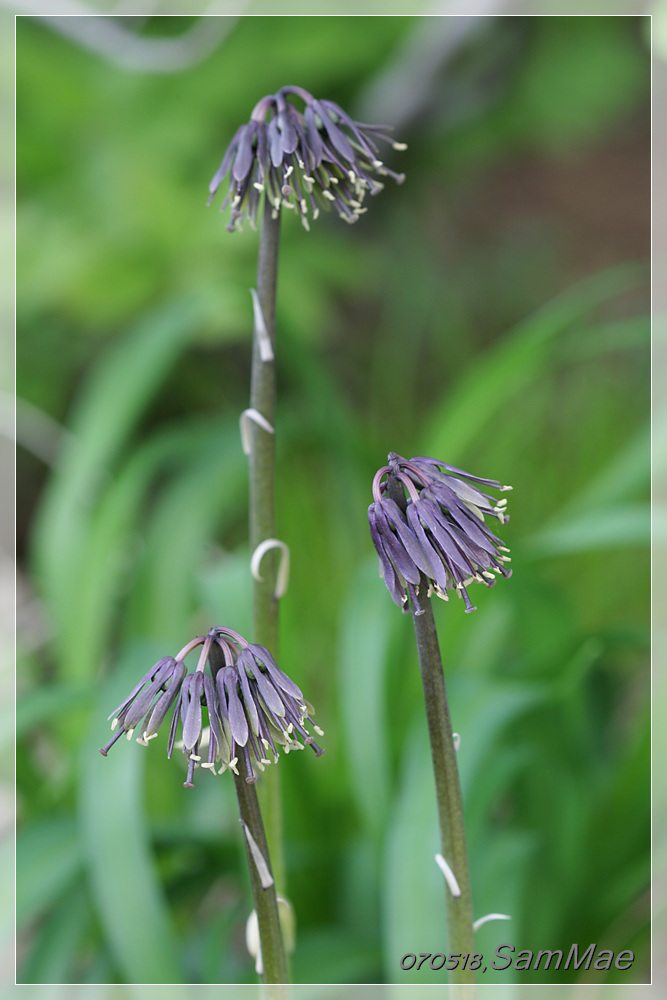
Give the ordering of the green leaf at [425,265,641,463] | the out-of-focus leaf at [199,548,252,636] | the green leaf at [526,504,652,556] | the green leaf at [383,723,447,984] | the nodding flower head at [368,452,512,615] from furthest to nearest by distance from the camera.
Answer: the green leaf at [425,265,641,463], the out-of-focus leaf at [199,548,252,636], the green leaf at [526,504,652,556], the green leaf at [383,723,447,984], the nodding flower head at [368,452,512,615]

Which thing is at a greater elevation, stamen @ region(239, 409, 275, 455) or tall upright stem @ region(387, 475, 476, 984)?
stamen @ region(239, 409, 275, 455)

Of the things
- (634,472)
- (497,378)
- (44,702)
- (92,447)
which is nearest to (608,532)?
(634,472)

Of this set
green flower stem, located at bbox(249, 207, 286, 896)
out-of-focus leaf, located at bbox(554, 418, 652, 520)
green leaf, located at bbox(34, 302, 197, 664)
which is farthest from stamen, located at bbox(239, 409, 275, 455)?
green leaf, located at bbox(34, 302, 197, 664)

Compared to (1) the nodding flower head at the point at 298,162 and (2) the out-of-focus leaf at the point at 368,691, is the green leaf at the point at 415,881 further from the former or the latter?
(1) the nodding flower head at the point at 298,162

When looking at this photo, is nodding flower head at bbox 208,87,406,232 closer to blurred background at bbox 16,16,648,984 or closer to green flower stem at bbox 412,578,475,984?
green flower stem at bbox 412,578,475,984

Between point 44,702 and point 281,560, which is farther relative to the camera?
point 44,702

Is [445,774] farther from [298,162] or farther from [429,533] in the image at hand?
[298,162]

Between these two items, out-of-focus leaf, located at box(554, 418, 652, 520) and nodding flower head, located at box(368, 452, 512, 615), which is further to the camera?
out-of-focus leaf, located at box(554, 418, 652, 520)
